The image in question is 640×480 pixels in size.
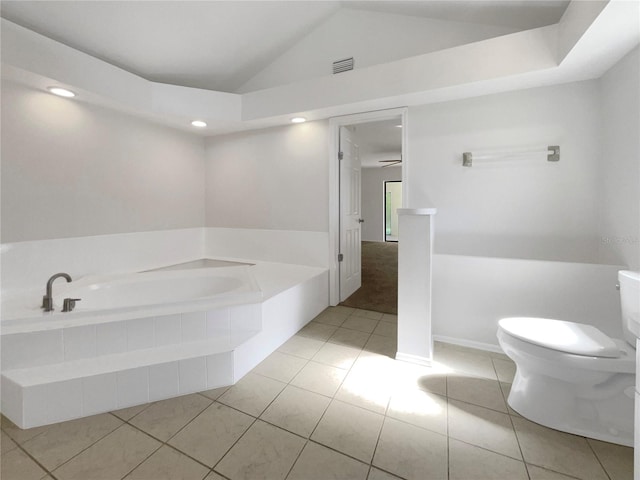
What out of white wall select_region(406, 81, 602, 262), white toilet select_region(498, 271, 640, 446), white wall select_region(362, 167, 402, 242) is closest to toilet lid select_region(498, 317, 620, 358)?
white toilet select_region(498, 271, 640, 446)

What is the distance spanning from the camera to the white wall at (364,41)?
2283mm

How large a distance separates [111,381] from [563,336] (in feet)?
7.60

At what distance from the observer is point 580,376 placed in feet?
4.22

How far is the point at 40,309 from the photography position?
5.47ft

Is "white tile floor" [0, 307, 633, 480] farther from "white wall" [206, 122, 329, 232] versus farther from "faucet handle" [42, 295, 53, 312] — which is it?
"white wall" [206, 122, 329, 232]

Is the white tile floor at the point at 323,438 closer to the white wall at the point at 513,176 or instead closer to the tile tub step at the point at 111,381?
the tile tub step at the point at 111,381

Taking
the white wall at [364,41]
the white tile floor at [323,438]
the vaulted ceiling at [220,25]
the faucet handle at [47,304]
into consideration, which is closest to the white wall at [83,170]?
the vaulted ceiling at [220,25]

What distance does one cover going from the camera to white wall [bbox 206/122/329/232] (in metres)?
3.01

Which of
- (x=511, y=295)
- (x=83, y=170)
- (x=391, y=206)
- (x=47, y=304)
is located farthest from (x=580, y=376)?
(x=391, y=206)

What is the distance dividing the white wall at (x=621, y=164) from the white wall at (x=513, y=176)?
0.22 ft

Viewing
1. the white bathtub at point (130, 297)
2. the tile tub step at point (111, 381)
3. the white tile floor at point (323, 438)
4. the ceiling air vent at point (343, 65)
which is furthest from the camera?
the ceiling air vent at point (343, 65)

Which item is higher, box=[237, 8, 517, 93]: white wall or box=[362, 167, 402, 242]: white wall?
box=[237, 8, 517, 93]: white wall

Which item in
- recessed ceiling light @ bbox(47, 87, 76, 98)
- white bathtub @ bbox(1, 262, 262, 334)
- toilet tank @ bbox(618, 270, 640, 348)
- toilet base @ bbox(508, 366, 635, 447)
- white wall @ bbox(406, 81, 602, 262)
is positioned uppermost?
recessed ceiling light @ bbox(47, 87, 76, 98)

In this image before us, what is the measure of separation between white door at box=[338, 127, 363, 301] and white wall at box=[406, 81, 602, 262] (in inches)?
31.7
